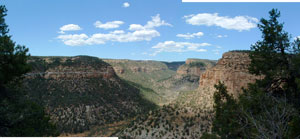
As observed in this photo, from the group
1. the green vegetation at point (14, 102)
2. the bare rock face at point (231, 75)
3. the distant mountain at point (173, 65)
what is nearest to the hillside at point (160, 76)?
the distant mountain at point (173, 65)

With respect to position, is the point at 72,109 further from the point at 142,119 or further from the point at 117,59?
the point at 117,59

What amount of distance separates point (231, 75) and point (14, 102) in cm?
2498

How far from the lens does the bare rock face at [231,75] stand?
26797 millimetres

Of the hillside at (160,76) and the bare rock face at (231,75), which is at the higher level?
the bare rock face at (231,75)

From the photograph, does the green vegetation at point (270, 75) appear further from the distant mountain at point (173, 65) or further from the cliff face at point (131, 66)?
the distant mountain at point (173, 65)

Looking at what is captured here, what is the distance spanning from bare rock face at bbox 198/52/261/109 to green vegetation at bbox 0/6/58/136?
21633mm

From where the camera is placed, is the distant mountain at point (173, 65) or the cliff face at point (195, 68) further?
the distant mountain at point (173, 65)

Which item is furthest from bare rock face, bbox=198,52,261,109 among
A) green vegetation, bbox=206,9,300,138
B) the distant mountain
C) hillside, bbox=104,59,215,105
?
the distant mountain

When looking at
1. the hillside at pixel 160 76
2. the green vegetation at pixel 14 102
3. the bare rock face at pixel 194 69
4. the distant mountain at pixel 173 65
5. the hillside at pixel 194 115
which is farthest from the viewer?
the distant mountain at pixel 173 65

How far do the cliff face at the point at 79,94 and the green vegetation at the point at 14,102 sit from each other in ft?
87.1

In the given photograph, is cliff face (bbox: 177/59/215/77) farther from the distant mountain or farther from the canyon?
the distant mountain

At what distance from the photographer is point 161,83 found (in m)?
106

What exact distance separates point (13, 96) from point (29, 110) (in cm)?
125

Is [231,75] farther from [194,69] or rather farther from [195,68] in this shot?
[194,69]
